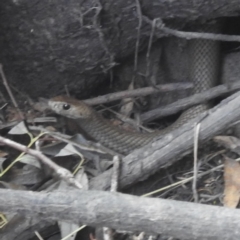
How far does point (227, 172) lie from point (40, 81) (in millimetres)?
894

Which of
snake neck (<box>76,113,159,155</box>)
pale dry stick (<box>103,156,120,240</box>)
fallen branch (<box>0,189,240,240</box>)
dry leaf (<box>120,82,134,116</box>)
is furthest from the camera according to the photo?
dry leaf (<box>120,82,134,116</box>)

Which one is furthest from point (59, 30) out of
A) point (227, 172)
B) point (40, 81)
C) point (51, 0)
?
point (227, 172)

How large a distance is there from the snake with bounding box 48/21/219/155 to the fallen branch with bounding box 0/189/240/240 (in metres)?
0.74

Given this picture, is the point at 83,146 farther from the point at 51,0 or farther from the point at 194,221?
the point at 194,221

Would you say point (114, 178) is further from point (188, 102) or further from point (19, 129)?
point (188, 102)

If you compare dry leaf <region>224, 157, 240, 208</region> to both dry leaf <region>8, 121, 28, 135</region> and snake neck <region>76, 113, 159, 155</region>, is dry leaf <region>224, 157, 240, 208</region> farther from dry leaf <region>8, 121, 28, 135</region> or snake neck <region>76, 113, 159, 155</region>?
dry leaf <region>8, 121, 28, 135</region>

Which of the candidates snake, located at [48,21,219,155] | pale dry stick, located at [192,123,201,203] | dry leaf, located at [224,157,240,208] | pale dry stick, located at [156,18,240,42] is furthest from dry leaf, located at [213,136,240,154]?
pale dry stick, located at [156,18,240,42]

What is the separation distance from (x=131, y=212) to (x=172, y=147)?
1.42ft

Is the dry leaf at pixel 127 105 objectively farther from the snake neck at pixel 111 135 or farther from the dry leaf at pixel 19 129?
the dry leaf at pixel 19 129

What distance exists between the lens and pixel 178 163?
231 centimetres

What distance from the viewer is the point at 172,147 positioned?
2193 millimetres

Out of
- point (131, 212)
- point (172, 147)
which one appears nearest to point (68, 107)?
point (172, 147)

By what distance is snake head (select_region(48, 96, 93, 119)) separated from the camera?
2.62 metres

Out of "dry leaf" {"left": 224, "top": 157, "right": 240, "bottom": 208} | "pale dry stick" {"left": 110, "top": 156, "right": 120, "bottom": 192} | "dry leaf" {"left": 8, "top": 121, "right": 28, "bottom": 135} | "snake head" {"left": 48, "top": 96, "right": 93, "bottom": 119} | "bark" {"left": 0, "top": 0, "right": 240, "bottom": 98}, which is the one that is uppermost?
"bark" {"left": 0, "top": 0, "right": 240, "bottom": 98}
